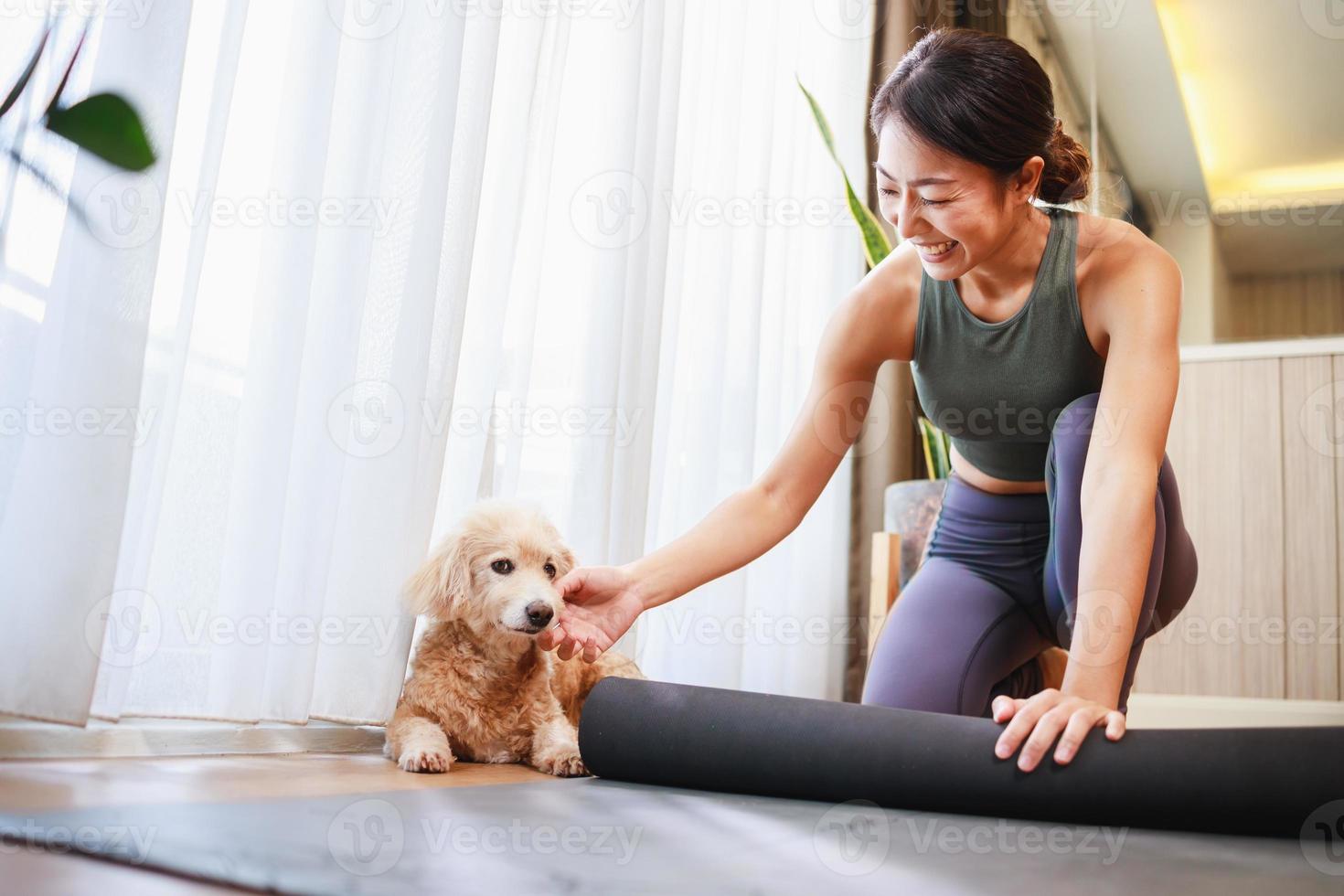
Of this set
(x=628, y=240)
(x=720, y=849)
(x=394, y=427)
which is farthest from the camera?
(x=628, y=240)

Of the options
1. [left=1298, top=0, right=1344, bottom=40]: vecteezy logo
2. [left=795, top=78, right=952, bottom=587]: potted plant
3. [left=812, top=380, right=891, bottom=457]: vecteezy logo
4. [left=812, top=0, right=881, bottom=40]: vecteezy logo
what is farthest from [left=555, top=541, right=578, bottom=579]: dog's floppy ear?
[left=1298, top=0, right=1344, bottom=40]: vecteezy logo

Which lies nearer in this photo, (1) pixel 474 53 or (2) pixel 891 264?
(2) pixel 891 264

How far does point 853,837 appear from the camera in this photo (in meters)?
0.87

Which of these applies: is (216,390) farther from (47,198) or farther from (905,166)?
(905,166)

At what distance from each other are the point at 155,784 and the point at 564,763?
48cm

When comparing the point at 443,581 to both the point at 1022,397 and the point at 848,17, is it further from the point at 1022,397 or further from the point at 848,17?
the point at 848,17

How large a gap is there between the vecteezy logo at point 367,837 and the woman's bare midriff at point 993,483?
1.02 m

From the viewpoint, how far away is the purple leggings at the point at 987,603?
4.77 ft

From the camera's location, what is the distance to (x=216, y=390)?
127 centimetres

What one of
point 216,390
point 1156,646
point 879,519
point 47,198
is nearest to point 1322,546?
point 1156,646

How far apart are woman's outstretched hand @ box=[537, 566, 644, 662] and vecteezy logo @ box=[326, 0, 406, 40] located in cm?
77

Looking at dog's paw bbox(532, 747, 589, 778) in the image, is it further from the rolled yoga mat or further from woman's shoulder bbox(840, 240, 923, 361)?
woman's shoulder bbox(840, 240, 923, 361)

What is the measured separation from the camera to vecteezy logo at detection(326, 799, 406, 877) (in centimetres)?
68

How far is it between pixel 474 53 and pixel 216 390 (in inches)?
25.8
